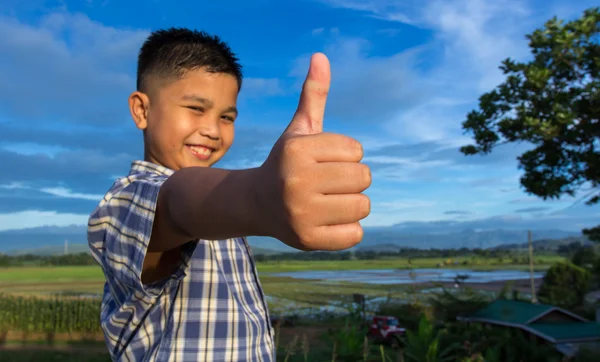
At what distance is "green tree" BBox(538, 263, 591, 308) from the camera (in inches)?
513

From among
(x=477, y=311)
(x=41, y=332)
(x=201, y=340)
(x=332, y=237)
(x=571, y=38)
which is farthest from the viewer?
(x=41, y=332)

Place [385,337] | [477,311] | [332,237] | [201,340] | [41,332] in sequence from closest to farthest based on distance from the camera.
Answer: [332,237] < [201,340] < [385,337] < [477,311] < [41,332]

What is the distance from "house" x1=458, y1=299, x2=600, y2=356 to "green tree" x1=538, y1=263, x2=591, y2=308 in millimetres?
4917

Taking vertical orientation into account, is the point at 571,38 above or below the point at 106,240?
above

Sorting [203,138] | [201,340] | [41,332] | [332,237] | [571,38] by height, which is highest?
[571,38]

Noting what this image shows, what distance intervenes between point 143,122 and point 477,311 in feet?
29.9

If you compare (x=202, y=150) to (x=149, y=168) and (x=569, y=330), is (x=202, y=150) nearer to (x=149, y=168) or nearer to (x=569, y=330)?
(x=149, y=168)

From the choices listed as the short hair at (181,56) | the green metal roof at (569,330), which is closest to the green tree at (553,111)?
the green metal roof at (569,330)

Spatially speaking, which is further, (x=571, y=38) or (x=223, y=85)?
(x=571, y=38)

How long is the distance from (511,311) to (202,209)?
8.78 m

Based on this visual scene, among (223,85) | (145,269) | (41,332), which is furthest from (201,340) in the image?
(41,332)

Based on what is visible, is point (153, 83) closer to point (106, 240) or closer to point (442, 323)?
point (106, 240)

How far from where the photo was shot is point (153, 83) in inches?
65.9

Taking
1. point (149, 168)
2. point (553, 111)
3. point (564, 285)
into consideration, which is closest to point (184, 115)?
point (149, 168)
